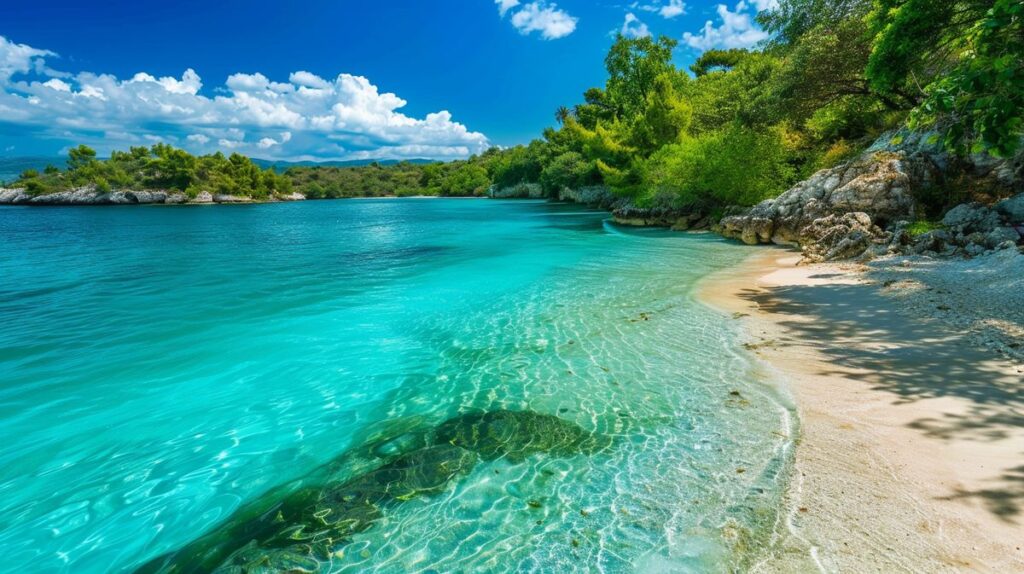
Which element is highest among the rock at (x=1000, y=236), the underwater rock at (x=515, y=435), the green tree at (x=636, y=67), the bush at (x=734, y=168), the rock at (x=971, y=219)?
the green tree at (x=636, y=67)

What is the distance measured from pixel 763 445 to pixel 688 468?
1.08 metres

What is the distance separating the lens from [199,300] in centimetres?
1445

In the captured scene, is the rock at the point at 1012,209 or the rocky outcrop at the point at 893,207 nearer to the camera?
the rock at the point at 1012,209

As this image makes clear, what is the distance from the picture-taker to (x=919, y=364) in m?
6.48

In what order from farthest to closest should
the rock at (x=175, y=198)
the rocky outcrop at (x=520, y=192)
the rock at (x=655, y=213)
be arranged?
the rock at (x=175, y=198), the rocky outcrop at (x=520, y=192), the rock at (x=655, y=213)

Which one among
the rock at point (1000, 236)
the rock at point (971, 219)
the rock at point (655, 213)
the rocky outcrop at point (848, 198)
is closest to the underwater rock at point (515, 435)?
the rock at point (1000, 236)

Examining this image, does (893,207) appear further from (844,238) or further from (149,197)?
(149,197)

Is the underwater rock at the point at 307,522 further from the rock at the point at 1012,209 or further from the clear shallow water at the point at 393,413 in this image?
the rock at the point at 1012,209

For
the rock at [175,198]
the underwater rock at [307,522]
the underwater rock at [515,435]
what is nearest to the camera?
the underwater rock at [307,522]

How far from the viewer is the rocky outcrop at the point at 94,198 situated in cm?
9576

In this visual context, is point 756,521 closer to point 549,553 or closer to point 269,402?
point 549,553

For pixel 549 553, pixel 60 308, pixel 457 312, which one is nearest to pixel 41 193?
pixel 60 308

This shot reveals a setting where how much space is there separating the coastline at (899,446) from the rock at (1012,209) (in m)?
8.04

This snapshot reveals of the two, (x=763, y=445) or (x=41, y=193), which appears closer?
(x=763, y=445)
